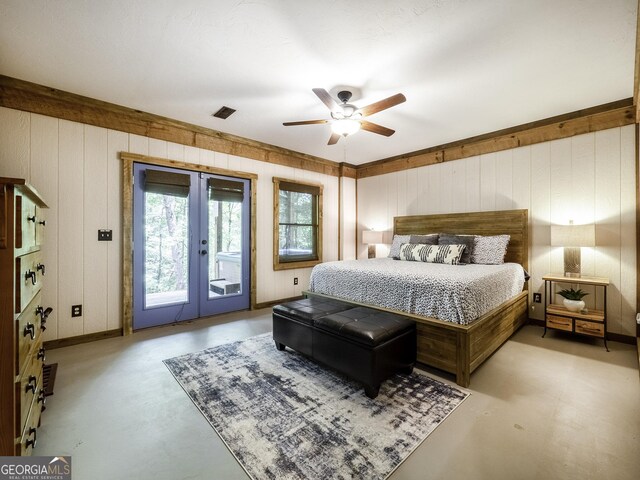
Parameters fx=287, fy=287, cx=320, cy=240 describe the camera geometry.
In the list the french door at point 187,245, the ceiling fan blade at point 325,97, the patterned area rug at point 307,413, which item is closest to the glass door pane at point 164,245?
the french door at point 187,245

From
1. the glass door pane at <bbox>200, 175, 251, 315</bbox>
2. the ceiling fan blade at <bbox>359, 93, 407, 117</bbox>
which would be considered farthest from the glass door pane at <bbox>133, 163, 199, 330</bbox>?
the ceiling fan blade at <bbox>359, 93, 407, 117</bbox>

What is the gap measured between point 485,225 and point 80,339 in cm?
546

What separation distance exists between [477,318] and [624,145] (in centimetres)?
286

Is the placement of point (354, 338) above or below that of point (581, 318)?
above

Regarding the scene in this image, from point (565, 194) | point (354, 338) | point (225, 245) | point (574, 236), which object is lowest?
point (354, 338)

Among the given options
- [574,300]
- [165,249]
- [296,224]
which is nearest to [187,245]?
[165,249]

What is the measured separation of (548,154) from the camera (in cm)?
380

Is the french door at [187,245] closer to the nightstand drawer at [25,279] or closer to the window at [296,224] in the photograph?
the window at [296,224]

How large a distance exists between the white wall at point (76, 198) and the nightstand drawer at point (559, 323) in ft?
16.7

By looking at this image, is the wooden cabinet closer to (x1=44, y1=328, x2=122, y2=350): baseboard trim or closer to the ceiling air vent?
(x1=44, y1=328, x2=122, y2=350): baseboard trim

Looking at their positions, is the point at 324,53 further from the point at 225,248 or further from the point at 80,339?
the point at 80,339

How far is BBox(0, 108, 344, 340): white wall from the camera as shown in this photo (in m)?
2.91

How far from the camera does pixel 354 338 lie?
2145 mm

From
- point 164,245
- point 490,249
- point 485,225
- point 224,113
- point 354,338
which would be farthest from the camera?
point 485,225
